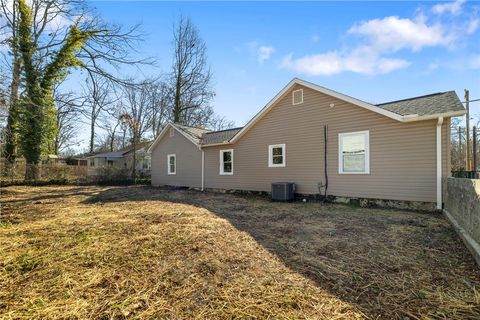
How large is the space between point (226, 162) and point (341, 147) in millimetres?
5924

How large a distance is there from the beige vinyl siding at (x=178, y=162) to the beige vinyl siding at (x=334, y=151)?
2.56m

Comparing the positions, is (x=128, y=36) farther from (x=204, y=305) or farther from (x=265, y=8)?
(x=204, y=305)

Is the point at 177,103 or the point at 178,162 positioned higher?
the point at 177,103

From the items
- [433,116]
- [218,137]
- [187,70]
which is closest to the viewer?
[433,116]

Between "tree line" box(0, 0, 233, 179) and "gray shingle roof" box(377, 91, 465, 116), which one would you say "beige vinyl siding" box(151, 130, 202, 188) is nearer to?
"tree line" box(0, 0, 233, 179)

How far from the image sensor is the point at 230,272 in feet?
9.57

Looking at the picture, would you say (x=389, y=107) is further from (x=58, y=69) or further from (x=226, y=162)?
(x=58, y=69)

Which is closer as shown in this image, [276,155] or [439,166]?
[439,166]

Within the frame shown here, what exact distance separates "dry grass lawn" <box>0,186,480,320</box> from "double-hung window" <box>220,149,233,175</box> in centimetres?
738

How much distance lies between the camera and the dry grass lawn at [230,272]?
2.18 metres

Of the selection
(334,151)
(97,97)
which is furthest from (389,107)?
(97,97)

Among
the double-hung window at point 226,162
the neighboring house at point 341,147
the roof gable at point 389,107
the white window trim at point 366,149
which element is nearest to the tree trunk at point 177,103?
the neighboring house at point 341,147

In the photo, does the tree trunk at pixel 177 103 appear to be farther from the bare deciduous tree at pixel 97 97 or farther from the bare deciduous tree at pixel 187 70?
the bare deciduous tree at pixel 97 97

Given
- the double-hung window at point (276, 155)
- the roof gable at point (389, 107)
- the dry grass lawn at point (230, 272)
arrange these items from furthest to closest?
1. the double-hung window at point (276, 155)
2. the roof gable at point (389, 107)
3. the dry grass lawn at point (230, 272)
